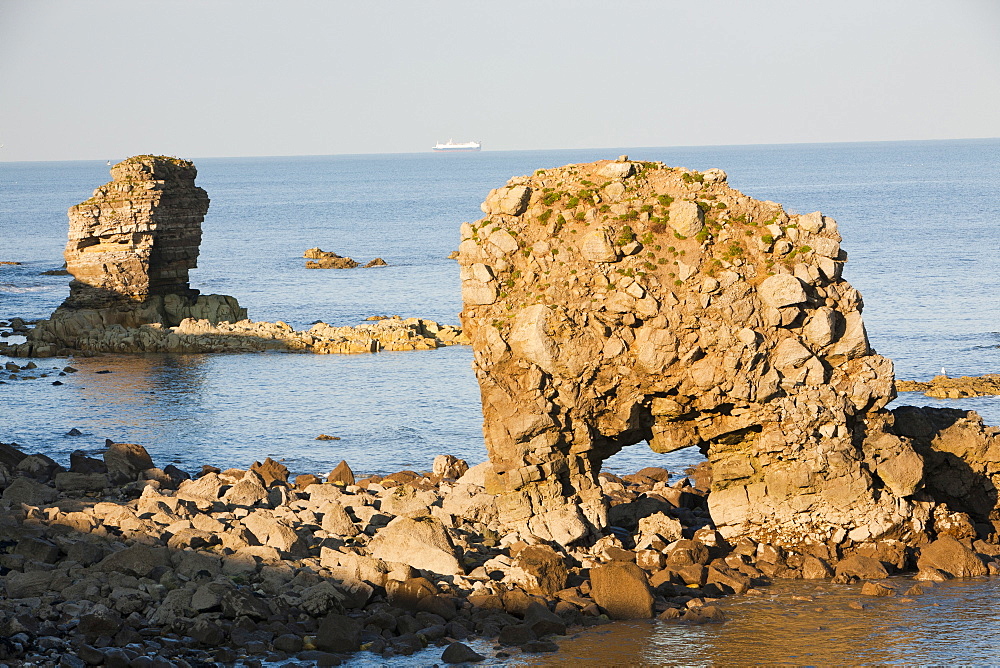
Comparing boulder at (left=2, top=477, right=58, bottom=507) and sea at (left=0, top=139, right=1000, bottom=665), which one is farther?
boulder at (left=2, top=477, right=58, bottom=507)

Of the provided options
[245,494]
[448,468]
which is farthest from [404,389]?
[245,494]

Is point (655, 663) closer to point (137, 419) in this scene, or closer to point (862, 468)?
point (862, 468)

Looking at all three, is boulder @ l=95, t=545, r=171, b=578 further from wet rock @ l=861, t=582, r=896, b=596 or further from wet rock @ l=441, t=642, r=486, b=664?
wet rock @ l=861, t=582, r=896, b=596

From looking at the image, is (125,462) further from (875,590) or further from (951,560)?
(951,560)

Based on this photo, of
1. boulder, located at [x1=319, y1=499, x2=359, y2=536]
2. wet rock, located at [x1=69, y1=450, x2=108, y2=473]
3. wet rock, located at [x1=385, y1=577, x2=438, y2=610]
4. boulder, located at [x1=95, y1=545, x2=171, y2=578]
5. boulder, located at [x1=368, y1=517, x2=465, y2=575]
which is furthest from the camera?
wet rock, located at [x1=69, y1=450, x2=108, y2=473]

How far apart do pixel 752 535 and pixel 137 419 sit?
3033cm

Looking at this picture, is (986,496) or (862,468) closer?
(862,468)

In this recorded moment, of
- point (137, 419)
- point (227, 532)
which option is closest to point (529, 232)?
point (227, 532)

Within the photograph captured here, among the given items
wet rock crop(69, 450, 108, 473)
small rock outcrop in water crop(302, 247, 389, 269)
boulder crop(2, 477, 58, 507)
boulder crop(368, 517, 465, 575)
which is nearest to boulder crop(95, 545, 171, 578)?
boulder crop(368, 517, 465, 575)

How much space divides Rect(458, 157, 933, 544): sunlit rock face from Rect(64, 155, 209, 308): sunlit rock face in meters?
46.5

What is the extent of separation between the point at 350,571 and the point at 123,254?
49.3 m

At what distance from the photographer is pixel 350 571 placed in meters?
22.6

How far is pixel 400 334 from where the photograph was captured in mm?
66000

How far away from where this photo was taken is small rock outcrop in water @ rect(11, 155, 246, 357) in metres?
66.3
